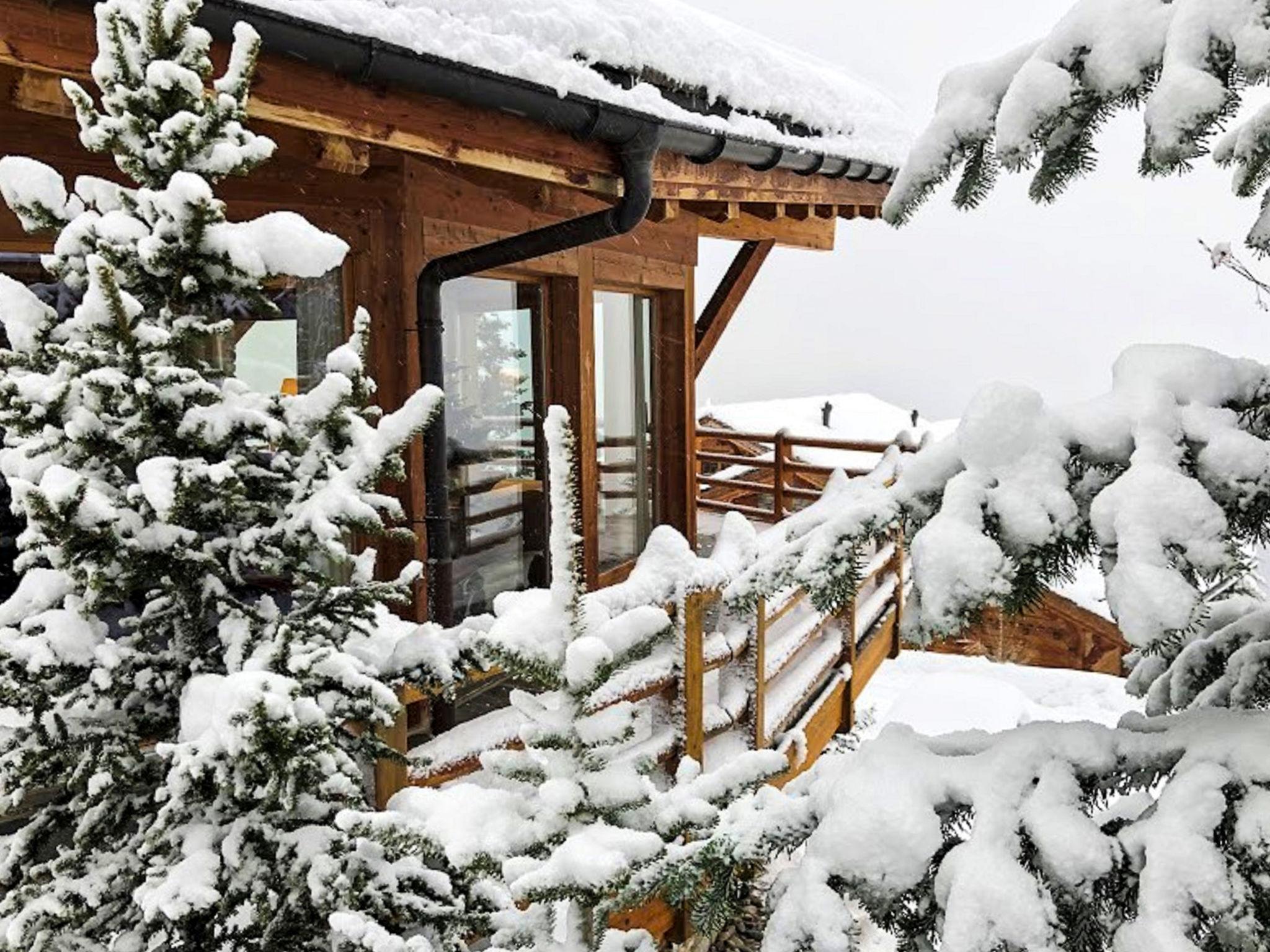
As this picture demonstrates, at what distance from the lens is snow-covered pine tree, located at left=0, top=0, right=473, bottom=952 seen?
226 cm

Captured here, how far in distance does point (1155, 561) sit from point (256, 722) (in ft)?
5.74

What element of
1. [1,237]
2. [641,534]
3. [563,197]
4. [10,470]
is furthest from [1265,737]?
[641,534]

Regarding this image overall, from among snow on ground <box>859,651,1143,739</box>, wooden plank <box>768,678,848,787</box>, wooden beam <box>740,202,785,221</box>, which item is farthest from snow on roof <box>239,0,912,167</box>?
snow on ground <box>859,651,1143,739</box>

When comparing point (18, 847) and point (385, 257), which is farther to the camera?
point (385, 257)

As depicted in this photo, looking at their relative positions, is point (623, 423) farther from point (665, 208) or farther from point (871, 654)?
point (871, 654)

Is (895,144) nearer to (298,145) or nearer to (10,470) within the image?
(298,145)

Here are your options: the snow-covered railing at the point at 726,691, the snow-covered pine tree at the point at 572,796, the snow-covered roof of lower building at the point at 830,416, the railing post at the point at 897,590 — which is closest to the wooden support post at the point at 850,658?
the snow-covered railing at the point at 726,691

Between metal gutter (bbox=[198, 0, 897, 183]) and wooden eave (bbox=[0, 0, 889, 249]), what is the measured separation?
93 mm

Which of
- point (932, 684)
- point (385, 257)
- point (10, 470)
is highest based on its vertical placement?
point (385, 257)

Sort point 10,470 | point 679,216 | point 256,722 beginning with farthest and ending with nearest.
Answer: point 679,216
point 10,470
point 256,722

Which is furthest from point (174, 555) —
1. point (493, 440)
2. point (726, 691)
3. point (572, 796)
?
point (493, 440)

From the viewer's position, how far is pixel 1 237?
3832 mm

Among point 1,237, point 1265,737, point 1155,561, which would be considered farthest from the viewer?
point 1,237

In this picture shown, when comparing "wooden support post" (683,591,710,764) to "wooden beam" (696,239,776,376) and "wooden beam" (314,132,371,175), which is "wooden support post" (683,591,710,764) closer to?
"wooden beam" (314,132,371,175)
